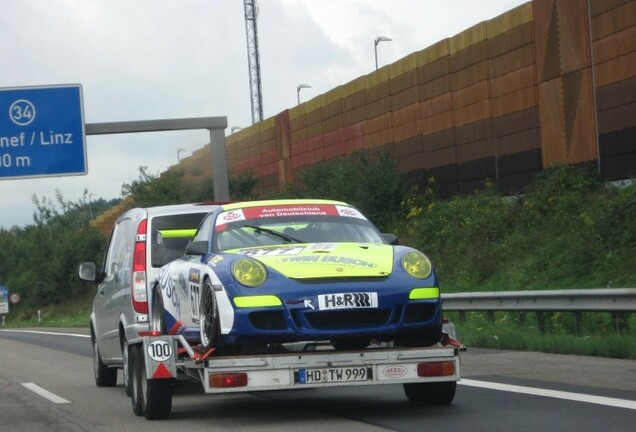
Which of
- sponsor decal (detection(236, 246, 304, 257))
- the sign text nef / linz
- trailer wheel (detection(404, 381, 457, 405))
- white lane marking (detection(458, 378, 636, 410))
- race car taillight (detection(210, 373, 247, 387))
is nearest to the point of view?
race car taillight (detection(210, 373, 247, 387))

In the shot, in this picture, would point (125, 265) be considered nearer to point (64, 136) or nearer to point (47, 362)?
point (47, 362)

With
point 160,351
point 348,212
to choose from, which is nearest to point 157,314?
point 160,351

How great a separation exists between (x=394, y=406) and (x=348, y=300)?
1.66 metres

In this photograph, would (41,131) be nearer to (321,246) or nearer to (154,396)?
(154,396)

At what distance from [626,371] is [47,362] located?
11949mm

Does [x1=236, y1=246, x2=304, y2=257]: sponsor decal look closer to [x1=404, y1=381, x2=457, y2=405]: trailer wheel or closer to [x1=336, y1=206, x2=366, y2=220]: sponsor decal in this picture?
[x1=336, y1=206, x2=366, y2=220]: sponsor decal

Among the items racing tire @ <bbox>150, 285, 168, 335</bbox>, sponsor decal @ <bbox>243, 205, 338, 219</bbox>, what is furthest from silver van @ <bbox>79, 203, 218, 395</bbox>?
sponsor decal @ <bbox>243, 205, 338, 219</bbox>

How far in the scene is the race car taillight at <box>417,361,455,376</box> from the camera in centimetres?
998

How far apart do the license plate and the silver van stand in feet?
10.9

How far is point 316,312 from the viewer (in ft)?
32.1

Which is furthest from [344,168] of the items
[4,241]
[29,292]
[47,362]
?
[4,241]

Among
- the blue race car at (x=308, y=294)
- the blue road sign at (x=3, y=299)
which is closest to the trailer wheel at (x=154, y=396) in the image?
the blue race car at (x=308, y=294)

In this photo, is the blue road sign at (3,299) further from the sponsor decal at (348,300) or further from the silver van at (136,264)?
the sponsor decal at (348,300)

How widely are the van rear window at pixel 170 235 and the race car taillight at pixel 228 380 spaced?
4064 mm
